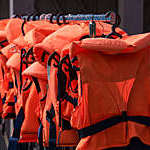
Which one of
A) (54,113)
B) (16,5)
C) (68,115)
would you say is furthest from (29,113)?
(16,5)

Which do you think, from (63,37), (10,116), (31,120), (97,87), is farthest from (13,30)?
(97,87)

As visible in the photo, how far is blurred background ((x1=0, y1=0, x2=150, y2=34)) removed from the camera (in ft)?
11.3

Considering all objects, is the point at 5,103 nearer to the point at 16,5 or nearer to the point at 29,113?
the point at 29,113

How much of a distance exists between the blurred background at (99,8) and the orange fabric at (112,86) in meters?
1.82

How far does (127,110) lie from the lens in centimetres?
166

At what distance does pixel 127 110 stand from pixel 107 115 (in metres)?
0.09

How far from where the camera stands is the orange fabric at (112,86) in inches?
62.6

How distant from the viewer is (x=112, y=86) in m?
1.62

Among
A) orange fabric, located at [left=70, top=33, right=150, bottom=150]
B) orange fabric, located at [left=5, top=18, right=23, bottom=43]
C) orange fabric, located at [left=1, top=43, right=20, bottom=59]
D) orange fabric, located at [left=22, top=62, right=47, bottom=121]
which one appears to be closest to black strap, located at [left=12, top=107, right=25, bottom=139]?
orange fabric, located at [left=22, top=62, right=47, bottom=121]

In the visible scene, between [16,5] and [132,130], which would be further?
[16,5]

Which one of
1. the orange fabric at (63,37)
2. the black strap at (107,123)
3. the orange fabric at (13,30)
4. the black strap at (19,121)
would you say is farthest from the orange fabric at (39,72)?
the orange fabric at (13,30)

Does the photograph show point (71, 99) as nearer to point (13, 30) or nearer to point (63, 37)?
point (63, 37)

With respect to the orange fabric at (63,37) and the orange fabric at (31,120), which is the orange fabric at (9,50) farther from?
the orange fabric at (63,37)

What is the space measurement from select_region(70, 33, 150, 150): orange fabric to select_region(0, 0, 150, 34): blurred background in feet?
5.96
